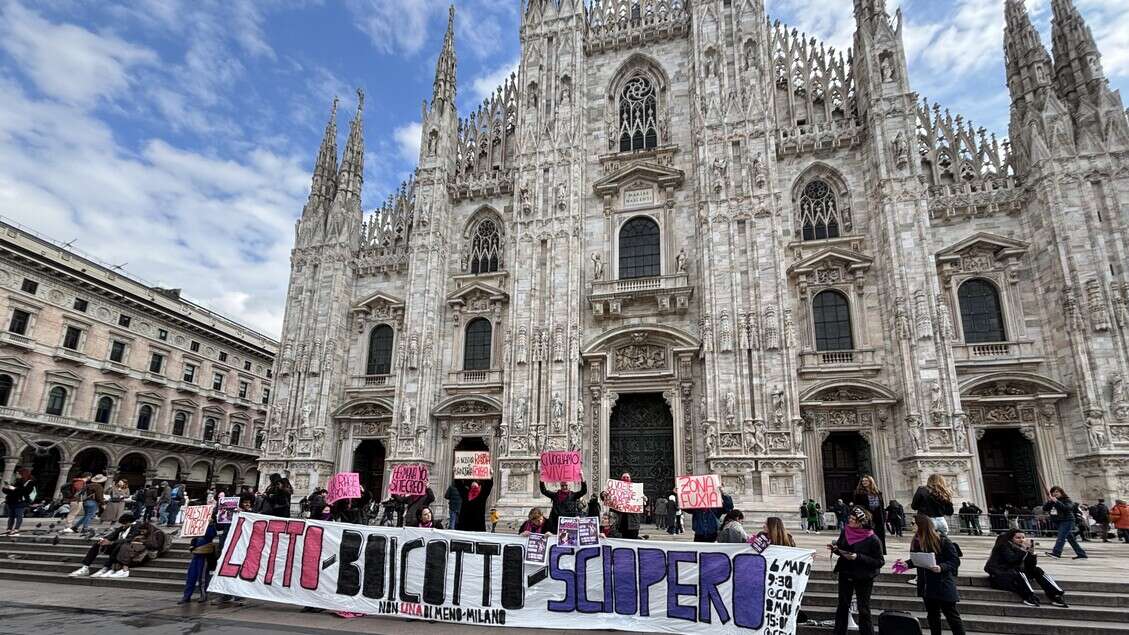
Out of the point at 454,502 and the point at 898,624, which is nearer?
the point at 898,624

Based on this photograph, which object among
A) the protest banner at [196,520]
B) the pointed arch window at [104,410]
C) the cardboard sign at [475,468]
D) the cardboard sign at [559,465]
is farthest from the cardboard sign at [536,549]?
the pointed arch window at [104,410]

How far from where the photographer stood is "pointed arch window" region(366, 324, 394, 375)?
2770 cm

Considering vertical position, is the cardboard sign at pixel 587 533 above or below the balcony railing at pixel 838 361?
below

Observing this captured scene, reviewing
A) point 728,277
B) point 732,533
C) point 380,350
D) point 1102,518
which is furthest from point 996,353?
point 380,350

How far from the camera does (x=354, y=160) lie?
99.2 ft

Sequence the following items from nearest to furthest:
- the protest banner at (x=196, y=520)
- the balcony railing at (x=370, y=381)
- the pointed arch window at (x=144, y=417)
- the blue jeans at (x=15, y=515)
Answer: the protest banner at (x=196, y=520) → the blue jeans at (x=15, y=515) → the balcony railing at (x=370, y=381) → the pointed arch window at (x=144, y=417)

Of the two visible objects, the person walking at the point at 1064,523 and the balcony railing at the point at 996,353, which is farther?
the balcony railing at the point at 996,353

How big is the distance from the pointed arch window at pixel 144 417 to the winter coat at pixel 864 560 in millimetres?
43305

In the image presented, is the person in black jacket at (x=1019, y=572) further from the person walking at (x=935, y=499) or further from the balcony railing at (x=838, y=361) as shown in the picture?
the balcony railing at (x=838, y=361)

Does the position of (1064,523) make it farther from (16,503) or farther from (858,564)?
(16,503)

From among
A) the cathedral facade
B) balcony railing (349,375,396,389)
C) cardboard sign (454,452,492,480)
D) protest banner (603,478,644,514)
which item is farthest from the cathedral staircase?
balcony railing (349,375,396,389)

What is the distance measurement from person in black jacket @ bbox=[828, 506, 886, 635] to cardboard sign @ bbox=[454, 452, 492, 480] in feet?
39.0

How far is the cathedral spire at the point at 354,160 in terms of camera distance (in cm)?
2975

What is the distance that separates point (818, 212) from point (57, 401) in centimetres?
4053
